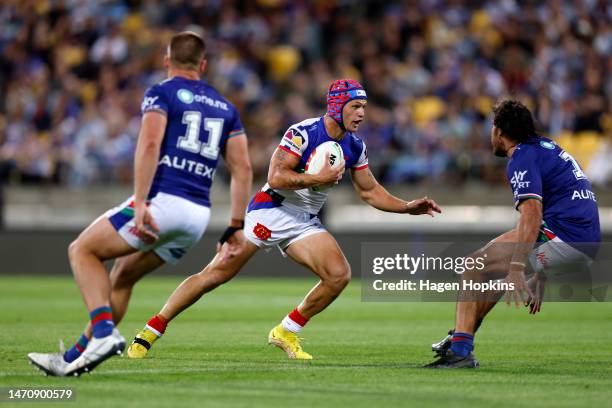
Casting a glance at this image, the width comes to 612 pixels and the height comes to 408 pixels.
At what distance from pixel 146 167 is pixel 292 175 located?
205cm

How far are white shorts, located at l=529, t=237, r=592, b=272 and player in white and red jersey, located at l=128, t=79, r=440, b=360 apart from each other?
0.95m

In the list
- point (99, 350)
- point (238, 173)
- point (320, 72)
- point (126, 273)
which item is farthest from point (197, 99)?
point (320, 72)

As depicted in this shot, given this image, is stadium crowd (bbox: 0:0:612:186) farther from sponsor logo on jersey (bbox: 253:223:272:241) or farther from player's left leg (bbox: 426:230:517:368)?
player's left leg (bbox: 426:230:517:368)

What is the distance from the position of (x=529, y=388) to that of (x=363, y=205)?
44.7 ft

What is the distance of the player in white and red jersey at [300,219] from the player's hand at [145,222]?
68.1 inches

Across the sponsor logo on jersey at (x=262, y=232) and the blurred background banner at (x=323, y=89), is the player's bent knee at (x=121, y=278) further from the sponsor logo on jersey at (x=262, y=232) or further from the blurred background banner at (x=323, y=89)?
the blurred background banner at (x=323, y=89)

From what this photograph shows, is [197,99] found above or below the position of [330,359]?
above

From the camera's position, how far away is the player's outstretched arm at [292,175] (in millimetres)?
9375

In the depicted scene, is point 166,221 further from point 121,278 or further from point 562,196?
point 562,196

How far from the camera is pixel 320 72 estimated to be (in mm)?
23375

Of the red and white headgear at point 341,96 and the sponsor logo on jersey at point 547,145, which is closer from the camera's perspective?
the sponsor logo on jersey at point 547,145

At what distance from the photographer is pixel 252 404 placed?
23.0 feet

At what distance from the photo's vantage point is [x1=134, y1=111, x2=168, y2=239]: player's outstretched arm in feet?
25.8

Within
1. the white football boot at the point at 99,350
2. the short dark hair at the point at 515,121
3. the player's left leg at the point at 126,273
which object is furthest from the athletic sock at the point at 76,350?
the short dark hair at the point at 515,121
